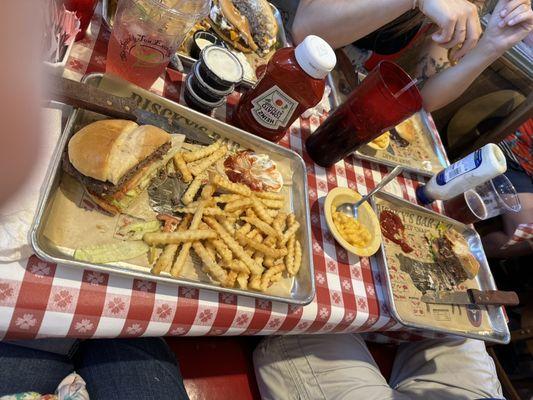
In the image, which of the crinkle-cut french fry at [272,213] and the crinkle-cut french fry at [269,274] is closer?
the crinkle-cut french fry at [269,274]

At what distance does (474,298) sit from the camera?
1.60 meters

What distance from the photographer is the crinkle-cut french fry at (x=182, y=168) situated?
4.05ft

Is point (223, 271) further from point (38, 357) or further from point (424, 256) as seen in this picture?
point (424, 256)

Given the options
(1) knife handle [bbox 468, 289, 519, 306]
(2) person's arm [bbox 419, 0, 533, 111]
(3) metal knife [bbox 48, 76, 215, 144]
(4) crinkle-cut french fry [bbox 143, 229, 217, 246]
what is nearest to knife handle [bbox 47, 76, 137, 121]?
(3) metal knife [bbox 48, 76, 215, 144]

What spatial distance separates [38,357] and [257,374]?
819 millimetres

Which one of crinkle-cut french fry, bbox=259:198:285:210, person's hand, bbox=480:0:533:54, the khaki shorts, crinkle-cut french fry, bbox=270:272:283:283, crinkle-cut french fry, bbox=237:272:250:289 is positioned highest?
person's hand, bbox=480:0:533:54

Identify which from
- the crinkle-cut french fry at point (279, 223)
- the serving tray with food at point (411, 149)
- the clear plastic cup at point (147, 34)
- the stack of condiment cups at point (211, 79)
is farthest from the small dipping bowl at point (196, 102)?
the serving tray with food at point (411, 149)

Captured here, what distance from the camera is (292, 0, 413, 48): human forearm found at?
1937 millimetres

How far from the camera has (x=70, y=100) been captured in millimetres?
1022

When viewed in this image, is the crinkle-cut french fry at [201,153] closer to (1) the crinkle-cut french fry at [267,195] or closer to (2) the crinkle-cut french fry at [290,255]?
(1) the crinkle-cut french fry at [267,195]

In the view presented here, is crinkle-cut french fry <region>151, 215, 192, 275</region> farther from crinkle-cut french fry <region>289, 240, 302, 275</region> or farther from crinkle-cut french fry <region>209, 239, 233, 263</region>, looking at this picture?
crinkle-cut french fry <region>289, 240, 302, 275</region>

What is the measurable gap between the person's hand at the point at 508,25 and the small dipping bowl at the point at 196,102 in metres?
1.76

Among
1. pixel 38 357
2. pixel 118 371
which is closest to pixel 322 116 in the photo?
pixel 118 371

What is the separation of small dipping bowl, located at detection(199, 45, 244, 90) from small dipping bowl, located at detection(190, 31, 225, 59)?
20 cm
